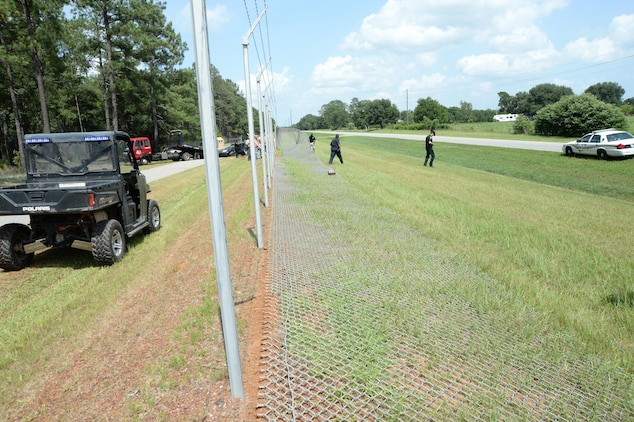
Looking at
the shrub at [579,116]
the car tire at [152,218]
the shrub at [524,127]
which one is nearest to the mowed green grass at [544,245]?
the car tire at [152,218]

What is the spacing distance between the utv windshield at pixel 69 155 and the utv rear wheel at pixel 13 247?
3.81 feet

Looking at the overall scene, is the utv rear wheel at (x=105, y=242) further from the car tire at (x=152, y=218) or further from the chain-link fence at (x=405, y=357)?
the chain-link fence at (x=405, y=357)

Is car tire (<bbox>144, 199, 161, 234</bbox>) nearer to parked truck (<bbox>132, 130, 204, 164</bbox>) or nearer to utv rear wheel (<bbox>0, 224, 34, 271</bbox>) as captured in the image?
utv rear wheel (<bbox>0, 224, 34, 271</bbox>)

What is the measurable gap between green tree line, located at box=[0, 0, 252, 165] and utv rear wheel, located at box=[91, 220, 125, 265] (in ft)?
61.1

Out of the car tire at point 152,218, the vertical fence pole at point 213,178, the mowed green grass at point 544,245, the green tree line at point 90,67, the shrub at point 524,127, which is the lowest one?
the mowed green grass at point 544,245

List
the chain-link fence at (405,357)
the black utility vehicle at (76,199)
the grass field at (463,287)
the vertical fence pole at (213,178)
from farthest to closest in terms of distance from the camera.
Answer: the black utility vehicle at (76,199), the grass field at (463,287), the chain-link fence at (405,357), the vertical fence pole at (213,178)

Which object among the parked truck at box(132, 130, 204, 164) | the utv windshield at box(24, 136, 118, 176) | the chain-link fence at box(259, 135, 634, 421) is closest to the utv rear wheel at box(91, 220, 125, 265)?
the utv windshield at box(24, 136, 118, 176)

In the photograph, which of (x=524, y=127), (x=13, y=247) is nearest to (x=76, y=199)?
(x=13, y=247)

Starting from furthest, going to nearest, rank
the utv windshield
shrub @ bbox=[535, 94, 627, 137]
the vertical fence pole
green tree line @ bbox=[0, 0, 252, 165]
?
shrub @ bbox=[535, 94, 627, 137] → green tree line @ bbox=[0, 0, 252, 165] → the utv windshield → the vertical fence pole

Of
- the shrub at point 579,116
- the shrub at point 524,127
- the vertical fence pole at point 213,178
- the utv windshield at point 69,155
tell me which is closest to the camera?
the vertical fence pole at point 213,178

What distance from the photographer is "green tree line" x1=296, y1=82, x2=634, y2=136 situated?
37094 millimetres

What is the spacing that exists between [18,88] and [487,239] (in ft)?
160

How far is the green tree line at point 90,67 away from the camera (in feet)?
78.7

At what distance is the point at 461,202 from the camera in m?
10.9
